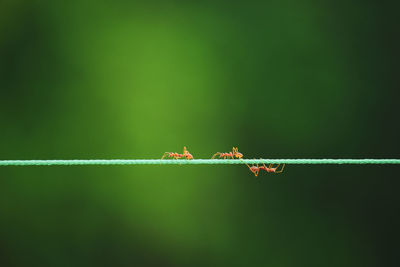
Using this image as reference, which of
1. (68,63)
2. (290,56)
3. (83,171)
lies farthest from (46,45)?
(290,56)

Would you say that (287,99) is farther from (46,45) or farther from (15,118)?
(15,118)

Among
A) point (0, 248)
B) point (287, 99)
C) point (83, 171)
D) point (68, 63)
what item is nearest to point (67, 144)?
point (83, 171)

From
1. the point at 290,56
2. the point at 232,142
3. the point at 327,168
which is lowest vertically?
the point at 327,168

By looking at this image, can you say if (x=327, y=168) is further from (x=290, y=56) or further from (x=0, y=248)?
(x=0, y=248)

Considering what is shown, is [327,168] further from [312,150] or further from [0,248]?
[0,248]

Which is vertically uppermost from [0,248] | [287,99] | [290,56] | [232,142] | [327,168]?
[290,56]

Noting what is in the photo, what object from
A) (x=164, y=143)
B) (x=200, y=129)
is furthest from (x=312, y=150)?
(x=164, y=143)

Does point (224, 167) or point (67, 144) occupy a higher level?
point (67, 144)

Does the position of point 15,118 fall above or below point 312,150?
above
